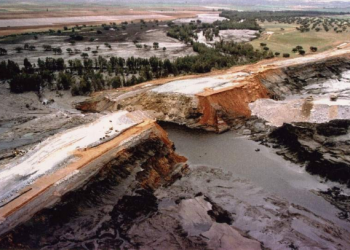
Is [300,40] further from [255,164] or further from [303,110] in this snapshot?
[255,164]

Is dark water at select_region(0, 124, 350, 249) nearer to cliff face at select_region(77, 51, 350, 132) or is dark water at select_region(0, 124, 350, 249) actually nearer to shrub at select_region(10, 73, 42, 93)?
cliff face at select_region(77, 51, 350, 132)

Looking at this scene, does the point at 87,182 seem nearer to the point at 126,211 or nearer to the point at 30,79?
the point at 126,211

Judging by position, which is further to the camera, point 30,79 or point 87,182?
point 30,79

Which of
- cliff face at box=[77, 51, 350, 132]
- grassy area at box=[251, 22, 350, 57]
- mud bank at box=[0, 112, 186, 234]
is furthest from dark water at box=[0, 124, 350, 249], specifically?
grassy area at box=[251, 22, 350, 57]

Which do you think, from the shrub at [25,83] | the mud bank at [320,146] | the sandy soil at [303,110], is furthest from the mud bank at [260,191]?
the shrub at [25,83]

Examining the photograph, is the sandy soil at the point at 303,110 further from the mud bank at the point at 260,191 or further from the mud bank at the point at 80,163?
the mud bank at the point at 80,163

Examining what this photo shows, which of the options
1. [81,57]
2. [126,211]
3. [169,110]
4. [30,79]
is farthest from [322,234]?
[81,57]
